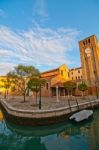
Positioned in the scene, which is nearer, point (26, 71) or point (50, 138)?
point (50, 138)

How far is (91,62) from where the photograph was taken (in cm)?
4297

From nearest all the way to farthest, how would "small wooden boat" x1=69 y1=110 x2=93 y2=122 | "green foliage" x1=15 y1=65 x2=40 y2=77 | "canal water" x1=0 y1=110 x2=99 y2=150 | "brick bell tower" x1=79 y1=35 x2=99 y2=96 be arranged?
"canal water" x1=0 y1=110 x2=99 y2=150
"small wooden boat" x1=69 y1=110 x2=93 y2=122
"green foliage" x1=15 y1=65 x2=40 y2=77
"brick bell tower" x1=79 y1=35 x2=99 y2=96

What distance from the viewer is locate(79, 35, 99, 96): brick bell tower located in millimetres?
41156

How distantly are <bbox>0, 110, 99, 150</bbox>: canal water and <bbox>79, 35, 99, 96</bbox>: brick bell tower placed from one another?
2747cm

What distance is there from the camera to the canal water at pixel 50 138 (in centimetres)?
966

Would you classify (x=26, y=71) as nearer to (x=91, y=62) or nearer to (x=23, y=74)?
(x=23, y=74)

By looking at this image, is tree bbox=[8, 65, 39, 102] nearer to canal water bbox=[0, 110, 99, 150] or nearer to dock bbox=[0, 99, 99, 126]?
dock bbox=[0, 99, 99, 126]

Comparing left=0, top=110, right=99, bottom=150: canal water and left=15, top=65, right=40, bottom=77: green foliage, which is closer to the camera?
left=0, top=110, right=99, bottom=150: canal water

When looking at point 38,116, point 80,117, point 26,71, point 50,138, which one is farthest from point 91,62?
point 50,138

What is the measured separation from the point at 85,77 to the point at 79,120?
2894cm

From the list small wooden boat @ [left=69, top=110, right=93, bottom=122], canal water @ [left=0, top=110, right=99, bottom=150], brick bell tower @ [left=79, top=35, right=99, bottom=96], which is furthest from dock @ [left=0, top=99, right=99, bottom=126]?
brick bell tower @ [left=79, top=35, right=99, bottom=96]

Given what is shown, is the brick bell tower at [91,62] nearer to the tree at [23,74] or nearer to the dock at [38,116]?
the tree at [23,74]

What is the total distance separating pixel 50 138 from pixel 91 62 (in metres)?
34.6

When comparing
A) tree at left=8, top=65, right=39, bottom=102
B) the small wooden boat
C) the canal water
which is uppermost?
tree at left=8, top=65, right=39, bottom=102
